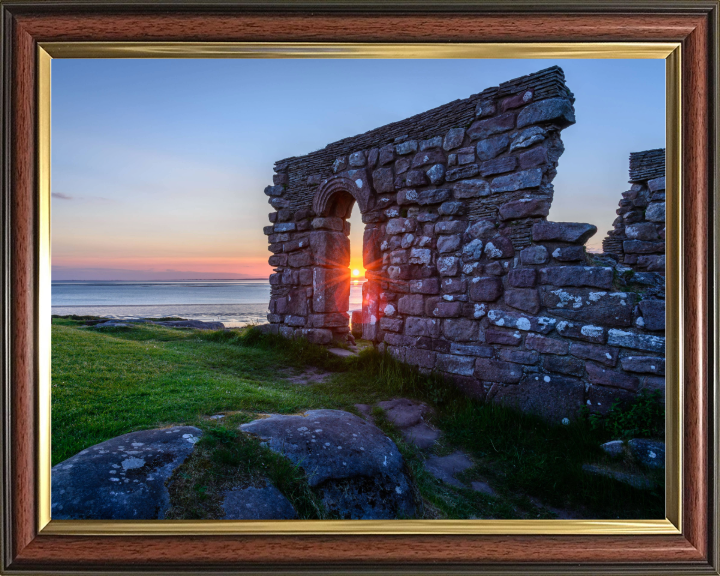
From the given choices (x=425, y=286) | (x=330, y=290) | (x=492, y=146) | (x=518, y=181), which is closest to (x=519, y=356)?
(x=425, y=286)

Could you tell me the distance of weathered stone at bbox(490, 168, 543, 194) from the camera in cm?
390

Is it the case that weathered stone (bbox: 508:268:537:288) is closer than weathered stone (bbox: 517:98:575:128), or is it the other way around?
weathered stone (bbox: 517:98:575:128)

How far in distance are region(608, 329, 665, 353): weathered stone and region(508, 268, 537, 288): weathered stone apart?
0.85m

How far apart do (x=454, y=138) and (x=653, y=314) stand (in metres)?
2.97

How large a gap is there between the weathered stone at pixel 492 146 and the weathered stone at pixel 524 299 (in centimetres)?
162

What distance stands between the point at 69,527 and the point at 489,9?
278 cm

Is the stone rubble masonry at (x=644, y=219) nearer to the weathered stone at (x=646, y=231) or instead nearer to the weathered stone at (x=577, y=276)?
the weathered stone at (x=646, y=231)

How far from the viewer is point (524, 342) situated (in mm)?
3881

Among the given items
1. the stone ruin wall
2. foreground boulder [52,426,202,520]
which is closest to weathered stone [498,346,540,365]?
the stone ruin wall

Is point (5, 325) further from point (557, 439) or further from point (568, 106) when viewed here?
point (568, 106)

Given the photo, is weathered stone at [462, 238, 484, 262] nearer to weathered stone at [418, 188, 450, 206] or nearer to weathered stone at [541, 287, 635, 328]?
weathered stone at [418, 188, 450, 206]

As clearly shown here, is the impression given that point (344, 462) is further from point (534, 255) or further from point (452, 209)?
point (452, 209)

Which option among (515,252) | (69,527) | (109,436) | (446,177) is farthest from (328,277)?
(69,527)

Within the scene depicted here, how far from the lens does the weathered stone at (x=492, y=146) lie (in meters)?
4.20
